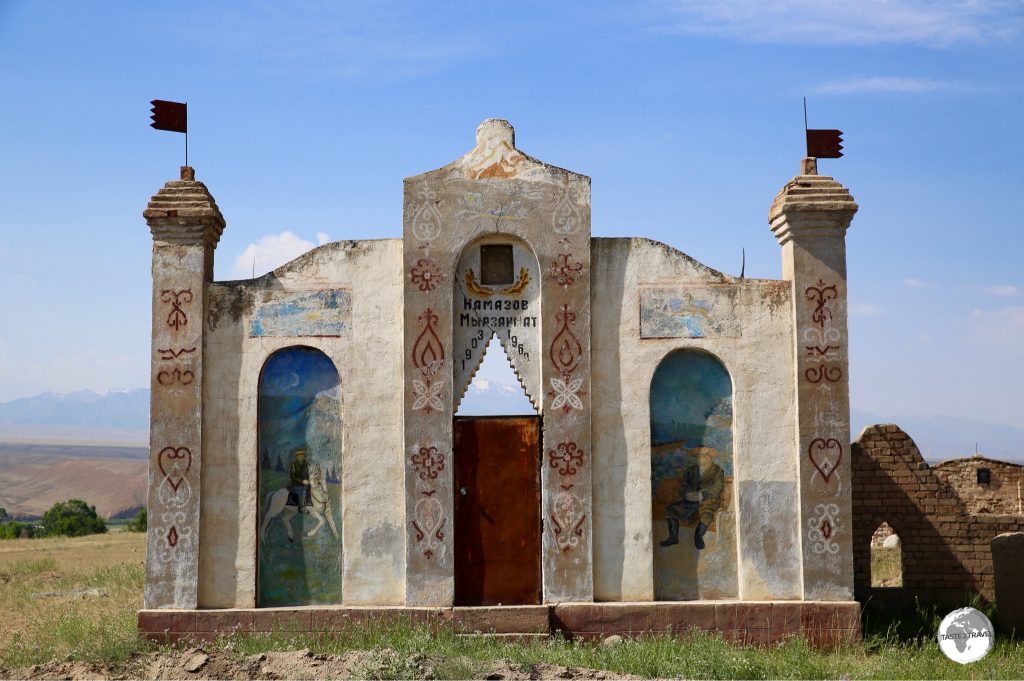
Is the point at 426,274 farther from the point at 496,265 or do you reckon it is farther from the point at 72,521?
the point at 72,521

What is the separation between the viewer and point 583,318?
39.1ft

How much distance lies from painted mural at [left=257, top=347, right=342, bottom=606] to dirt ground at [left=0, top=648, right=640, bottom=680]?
1369 millimetres

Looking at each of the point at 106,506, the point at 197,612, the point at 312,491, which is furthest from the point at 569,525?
the point at 106,506

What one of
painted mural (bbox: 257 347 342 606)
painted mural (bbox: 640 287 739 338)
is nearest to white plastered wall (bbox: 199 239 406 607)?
painted mural (bbox: 257 347 342 606)

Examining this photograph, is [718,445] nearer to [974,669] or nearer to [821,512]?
[821,512]

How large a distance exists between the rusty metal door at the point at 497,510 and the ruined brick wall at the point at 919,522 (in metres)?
4.66

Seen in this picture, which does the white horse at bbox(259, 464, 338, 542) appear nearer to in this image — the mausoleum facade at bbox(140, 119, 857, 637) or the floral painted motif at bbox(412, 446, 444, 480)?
the mausoleum facade at bbox(140, 119, 857, 637)

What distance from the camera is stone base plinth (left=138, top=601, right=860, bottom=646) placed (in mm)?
11461

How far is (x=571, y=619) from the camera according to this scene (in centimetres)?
1155

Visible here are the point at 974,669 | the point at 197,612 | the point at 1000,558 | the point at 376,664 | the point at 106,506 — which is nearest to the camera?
the point at 376,664

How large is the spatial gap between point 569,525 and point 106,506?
110m

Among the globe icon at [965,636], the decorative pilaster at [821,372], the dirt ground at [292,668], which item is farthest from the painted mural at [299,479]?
the globe icon at [965,636]

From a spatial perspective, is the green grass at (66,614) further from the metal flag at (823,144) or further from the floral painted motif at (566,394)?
the metal flag at (823,144)

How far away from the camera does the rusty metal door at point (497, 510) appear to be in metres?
11.8
